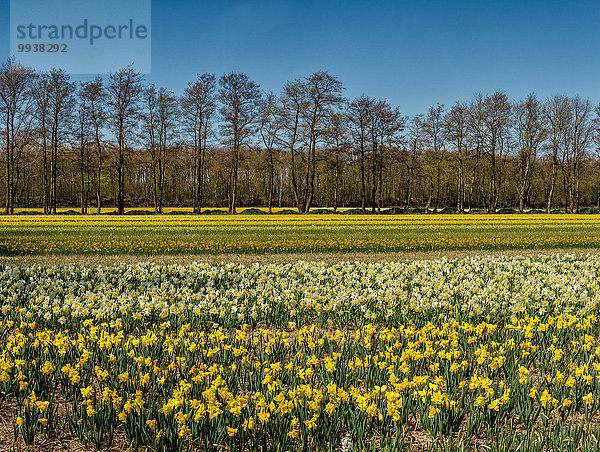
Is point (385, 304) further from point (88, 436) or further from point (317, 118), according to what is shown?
point (317, 118)

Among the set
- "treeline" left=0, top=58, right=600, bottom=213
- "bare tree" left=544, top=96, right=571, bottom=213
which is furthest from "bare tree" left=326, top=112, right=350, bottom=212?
"bare tree" left=544, top=96, right=571, bottom=213

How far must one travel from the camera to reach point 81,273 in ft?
29.3

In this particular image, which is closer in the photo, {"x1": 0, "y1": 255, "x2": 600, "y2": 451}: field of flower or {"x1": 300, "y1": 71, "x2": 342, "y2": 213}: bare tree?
{"x1": 0, "y1": 255, "x2": 600, "y2": 451}: field of flower

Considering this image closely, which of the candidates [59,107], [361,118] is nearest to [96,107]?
[59,107]

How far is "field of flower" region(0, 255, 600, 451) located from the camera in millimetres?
3098

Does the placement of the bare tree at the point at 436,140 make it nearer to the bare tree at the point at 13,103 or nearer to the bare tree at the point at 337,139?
the bare tree at the point at 337,139

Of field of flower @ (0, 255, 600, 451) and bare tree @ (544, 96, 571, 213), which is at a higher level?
bare tree @ (544, 96, 571, 213)

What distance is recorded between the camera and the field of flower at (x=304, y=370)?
10.2ft

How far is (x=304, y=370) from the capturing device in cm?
417

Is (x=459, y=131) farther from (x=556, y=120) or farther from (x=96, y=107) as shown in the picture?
(x=96, y=107)

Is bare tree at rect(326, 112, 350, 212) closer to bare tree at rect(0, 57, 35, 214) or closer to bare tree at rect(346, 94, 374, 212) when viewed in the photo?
bare tree at rect(346, 94, 374, 212)

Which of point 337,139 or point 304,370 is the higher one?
point 337,139

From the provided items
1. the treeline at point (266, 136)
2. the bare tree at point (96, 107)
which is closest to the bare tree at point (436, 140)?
the treeline at point (266, 136)

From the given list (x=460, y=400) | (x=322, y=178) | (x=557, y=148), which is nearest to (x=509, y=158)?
(x=557, y=148)
